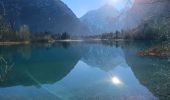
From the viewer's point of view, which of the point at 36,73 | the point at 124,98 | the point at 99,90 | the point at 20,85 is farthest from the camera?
the point at 36,73

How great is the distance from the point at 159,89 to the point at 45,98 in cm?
1373

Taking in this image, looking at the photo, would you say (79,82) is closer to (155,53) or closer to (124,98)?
(124,98)

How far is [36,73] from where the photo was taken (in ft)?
189

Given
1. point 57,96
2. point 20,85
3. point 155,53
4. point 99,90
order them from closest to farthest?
1. point 57,96
2. point 99,90
3. point 20,85
4. point 155,53

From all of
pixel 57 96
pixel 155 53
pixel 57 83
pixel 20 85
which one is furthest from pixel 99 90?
pixel 155 53

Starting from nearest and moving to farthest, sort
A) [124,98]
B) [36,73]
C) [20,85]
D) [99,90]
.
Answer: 1. [124,98]
2. [99,90]
3. [20,85]
4. [36,73]

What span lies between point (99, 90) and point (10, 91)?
11853 mm

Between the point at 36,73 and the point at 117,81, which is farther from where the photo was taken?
the point at 36,73

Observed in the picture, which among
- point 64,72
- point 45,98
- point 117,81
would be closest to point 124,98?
point 45,98

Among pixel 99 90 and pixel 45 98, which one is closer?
pixel 45 98

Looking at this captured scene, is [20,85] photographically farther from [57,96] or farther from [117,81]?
[117,81]

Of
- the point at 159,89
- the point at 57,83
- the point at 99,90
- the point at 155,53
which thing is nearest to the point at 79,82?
the point at 57,83

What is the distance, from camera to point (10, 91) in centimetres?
3941

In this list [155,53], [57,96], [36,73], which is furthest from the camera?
[155,53]
